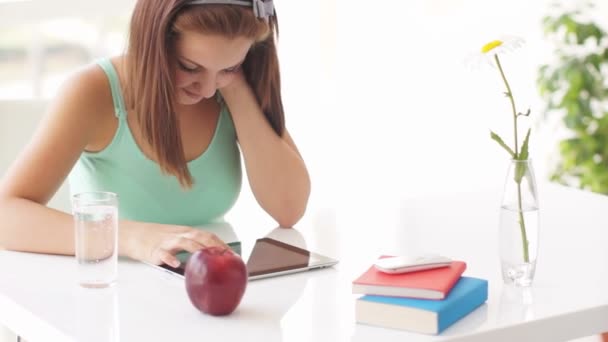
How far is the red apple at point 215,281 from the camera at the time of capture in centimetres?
141

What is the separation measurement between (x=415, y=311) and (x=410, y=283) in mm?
61

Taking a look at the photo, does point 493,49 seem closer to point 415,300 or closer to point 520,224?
point 520,224

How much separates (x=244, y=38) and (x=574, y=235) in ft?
2.46

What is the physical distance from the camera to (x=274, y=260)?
5.61ft

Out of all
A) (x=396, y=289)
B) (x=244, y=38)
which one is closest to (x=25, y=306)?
(x=396, y=289)

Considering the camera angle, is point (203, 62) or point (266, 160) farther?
point (266, 160)

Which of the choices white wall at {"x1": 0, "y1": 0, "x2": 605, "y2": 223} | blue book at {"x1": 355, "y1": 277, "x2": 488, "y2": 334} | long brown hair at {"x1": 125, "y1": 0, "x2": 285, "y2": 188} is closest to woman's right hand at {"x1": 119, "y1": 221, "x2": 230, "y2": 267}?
long brown hair at {"x1": 125, "y1": 0, "x2": 285, "y2": 188}

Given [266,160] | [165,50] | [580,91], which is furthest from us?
[580,91]

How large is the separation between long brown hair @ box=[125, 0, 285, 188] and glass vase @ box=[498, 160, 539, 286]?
2.03 ft

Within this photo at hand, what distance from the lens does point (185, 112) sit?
7.04ft

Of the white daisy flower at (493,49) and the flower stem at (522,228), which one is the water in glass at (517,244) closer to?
the flower stem at (522,228)

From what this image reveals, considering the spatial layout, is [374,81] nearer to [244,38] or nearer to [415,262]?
[244,38]

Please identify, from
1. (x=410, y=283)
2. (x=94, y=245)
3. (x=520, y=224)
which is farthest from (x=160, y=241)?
(x=520, y=224)

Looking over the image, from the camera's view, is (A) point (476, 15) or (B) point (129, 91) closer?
(B) point (129, 91)
